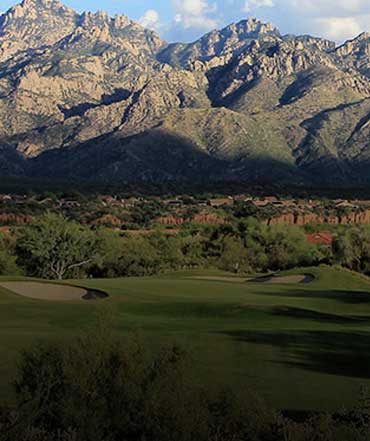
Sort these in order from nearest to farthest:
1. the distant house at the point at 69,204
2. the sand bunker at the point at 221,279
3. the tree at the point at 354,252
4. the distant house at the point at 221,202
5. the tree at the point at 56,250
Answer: the sand bunker at the point at 221,279, the tree at the point at 56,250, the tree at the point at 354,252, the distant house at the point at 69,204, the distant house at the point at 221,202

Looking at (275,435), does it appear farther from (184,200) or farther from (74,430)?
(184,200)

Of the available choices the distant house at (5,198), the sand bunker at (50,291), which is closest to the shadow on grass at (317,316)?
the sand bunker at (50,291)

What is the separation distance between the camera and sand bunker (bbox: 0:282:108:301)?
37.2m

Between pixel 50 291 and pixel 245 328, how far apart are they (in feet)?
46.7

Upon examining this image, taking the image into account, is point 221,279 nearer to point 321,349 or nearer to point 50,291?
point 50,291

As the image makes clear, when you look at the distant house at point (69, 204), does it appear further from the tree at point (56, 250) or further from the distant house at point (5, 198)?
the tree at point (56, 250)

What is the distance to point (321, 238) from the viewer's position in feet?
286

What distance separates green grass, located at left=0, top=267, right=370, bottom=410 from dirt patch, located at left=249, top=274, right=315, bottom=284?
153 inches

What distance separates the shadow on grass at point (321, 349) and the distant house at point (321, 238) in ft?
190

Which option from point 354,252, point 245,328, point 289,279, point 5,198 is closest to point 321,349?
point 245,328

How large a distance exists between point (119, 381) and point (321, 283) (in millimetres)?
33330

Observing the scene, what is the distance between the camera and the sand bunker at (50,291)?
37250 mm

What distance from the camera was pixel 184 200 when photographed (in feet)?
465

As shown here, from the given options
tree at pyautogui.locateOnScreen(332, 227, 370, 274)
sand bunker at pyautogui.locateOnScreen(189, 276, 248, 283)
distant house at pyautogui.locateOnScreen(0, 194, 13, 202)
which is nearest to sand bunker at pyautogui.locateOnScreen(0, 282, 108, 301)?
sand bunker at pyautogui.locateOnScreen(189, 276, 248, 283)
